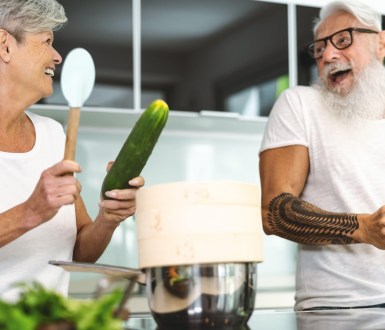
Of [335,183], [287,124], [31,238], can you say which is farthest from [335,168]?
[31,238]

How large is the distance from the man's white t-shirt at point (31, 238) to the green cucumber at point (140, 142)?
1.18 feet

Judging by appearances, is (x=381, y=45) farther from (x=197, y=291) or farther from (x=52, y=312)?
(x=52, y=312)

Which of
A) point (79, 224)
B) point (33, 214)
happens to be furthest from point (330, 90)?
point (33, 214)

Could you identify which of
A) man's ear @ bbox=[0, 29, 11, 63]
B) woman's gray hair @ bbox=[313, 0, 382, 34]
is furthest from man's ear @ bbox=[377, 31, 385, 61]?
man's ear @ bbox=[0, 29, 11, 63]

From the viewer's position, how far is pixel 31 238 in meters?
1.44

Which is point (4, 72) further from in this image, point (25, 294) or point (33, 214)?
point (25, 294)

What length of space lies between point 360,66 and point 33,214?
0.97 metres

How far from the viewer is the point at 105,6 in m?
3.23

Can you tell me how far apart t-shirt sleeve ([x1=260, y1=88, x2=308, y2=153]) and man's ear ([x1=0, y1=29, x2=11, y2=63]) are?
632 mm

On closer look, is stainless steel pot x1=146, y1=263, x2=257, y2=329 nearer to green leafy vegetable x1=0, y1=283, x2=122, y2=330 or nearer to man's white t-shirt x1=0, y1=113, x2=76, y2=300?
green leafy vegetable x1=0, y1=283, x2=122, y2=330

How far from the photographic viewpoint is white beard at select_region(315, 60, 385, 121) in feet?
5.57

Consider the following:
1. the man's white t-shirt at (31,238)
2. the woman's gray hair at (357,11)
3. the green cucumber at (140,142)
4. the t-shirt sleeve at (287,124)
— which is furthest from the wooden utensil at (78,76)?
the woman's gray hair at (357,11)

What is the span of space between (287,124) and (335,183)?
7.3 inches

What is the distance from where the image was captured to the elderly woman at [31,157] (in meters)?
1.42
